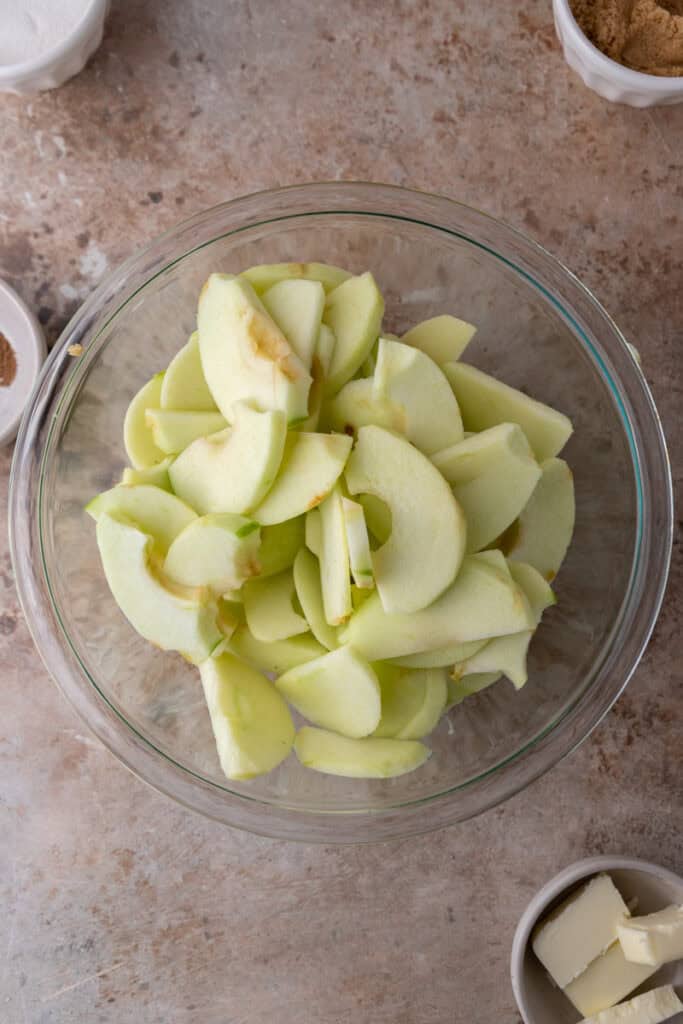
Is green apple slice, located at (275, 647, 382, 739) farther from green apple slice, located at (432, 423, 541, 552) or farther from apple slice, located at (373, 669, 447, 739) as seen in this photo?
green apple slice, located at (432, 423, 541, 552)

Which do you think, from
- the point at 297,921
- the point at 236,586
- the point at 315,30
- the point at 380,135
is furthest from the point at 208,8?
the point at 297,921

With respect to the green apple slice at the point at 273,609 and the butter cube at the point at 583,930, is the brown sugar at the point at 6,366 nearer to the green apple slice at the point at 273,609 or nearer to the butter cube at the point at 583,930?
the green apple slice at the point at 273,609

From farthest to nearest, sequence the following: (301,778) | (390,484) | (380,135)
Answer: (380,135) < (301,778) < (390,484)

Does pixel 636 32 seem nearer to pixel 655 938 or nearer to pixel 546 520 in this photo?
pixel 546 520

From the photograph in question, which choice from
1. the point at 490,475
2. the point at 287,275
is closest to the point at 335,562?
the point at 490,475

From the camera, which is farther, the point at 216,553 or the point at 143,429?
the point at 143,429

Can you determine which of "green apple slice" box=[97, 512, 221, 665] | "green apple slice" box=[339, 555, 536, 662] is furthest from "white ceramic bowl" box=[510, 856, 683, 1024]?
"green apple slice" box=[97, 512, 221, 665]

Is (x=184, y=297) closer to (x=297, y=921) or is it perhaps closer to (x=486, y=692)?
(x=486, y=692)
